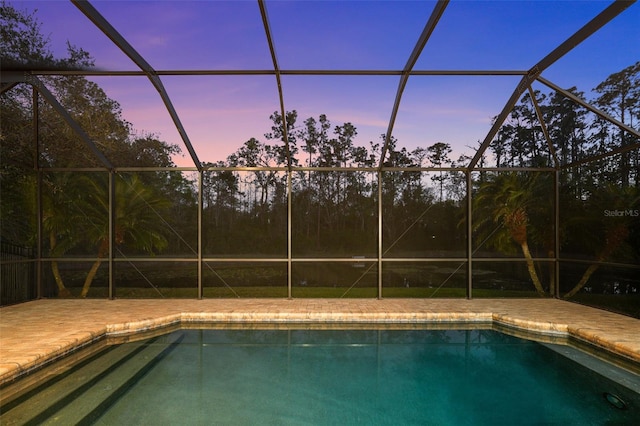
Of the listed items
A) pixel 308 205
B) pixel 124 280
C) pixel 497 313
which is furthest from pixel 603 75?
pixel 124 280

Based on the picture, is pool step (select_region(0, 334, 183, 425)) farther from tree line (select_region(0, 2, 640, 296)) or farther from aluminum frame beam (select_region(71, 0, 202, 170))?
aluminum frame beam (select_region(71, 0, 202, 170))

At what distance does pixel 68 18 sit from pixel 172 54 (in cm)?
184

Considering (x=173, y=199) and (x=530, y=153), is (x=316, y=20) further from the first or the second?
(x=530, y=153)

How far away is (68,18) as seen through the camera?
5.85m

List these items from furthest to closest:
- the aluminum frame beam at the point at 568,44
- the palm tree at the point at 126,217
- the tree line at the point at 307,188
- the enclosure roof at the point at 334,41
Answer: the palm tree at the point at 126,217 → the tree line at the point at 307,188 → the enclosure roof at the point at 334,41 → the aluminum frame beam at the point at 568,44

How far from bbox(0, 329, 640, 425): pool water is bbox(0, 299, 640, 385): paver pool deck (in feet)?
0.94

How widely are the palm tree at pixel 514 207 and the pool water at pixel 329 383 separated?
3994 mm

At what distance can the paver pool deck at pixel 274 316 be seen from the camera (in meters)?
4.35

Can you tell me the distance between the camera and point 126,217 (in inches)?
335

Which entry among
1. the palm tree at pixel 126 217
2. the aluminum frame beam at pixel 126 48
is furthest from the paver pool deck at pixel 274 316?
the aluminum frame beam at pixel 126 48

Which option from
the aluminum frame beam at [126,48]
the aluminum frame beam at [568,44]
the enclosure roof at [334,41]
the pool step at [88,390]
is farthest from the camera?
the enclosure roof at [334,41]

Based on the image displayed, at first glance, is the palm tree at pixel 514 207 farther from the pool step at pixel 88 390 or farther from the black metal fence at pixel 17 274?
the black metal fence at pixel 17 274

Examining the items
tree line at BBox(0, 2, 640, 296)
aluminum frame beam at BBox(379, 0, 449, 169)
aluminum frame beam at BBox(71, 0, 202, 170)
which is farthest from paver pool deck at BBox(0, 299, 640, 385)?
aluminum frame beam at BBox(379, 0, 449, 169)

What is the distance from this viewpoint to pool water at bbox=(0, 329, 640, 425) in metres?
3.35
